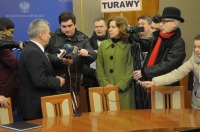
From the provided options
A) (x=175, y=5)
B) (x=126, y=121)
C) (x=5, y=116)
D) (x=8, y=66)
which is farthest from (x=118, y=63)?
(x=175, y=5)

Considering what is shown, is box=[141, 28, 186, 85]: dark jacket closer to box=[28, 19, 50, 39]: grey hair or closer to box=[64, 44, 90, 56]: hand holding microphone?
box=[64, 44, 90, 56]: hand holding microphone

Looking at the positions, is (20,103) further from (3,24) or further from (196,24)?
(196,24)

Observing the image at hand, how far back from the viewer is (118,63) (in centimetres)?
408

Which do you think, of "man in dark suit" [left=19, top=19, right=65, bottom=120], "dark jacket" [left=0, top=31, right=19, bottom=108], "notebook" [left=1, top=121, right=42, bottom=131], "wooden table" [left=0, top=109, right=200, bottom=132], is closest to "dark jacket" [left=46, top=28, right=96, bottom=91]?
"dark jacket" [left=0, top=31, right=19, bottom=108]

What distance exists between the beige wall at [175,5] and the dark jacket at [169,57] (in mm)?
2659

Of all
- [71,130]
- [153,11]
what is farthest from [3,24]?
[153,11]

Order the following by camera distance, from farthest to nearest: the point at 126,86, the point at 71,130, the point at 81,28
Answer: the point at 81,28, the point at 126,86, the point at 71,130

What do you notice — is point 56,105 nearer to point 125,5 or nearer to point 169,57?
point 169,57

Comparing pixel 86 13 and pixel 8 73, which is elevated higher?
pixel 86 13

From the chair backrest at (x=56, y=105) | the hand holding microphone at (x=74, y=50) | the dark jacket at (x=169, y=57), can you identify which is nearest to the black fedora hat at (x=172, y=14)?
the dark jacket at (x=169, y=57)

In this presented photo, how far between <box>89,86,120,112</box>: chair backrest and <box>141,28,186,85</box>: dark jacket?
0.41 meters

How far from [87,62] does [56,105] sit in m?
1.04

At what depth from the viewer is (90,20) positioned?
6.39 metres

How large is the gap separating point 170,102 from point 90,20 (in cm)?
314
